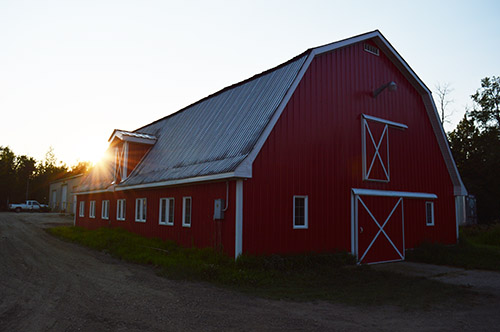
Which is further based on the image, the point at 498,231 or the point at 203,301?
the point at 498,231

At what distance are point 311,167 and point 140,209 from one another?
917 cm

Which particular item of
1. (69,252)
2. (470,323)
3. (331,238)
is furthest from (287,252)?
(69,252)

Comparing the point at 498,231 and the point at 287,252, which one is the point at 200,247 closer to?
the point at 287,252

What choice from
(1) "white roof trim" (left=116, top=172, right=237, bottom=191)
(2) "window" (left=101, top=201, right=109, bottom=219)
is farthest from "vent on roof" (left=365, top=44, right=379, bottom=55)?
(2) "window" (left=101, top=201, right=109, bottom=219)

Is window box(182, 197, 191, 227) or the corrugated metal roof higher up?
the corrugated metal roof

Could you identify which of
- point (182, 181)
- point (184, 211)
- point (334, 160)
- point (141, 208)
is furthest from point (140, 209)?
point (334, 160)

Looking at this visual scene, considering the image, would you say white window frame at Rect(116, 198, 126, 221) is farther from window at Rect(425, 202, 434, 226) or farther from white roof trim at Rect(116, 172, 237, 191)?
window at Rect(425, 202, 434, 226)

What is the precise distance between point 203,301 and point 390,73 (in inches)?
528

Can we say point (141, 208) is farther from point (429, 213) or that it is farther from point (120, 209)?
point (429, 213)

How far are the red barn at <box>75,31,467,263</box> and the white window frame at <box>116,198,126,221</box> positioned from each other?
0.48 ft

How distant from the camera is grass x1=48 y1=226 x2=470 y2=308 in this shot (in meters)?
9.17

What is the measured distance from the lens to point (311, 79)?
14.1 meters

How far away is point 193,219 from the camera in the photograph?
14.2m

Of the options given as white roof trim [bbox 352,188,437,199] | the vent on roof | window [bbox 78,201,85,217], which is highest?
the vent on roof
